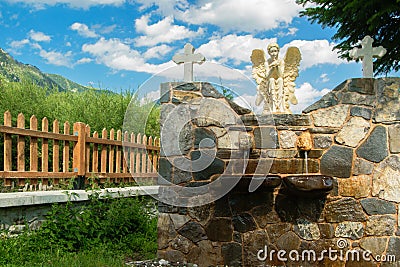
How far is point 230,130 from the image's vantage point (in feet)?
14.5

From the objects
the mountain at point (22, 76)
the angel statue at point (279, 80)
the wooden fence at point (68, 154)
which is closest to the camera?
the angel statue at point (279, 80)

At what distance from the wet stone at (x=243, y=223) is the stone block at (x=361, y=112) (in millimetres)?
1527

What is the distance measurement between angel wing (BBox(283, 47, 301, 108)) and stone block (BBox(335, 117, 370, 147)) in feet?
2.19

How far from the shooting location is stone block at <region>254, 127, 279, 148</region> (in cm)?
437

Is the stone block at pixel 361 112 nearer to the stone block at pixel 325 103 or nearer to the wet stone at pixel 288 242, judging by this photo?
the stone block at pixel 325 103

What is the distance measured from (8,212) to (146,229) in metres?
1.88

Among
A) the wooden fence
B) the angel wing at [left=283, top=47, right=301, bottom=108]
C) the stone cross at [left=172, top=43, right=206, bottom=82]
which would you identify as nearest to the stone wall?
the stone cross at [left=172, top=43, right=206, bottom=82]

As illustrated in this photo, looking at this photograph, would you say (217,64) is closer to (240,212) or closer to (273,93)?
(273,93)

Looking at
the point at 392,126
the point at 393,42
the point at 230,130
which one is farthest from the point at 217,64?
the point at 393,42

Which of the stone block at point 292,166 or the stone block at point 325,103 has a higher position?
the stone block at point 325,103

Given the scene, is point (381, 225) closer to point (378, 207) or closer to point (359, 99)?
point (378, 207)

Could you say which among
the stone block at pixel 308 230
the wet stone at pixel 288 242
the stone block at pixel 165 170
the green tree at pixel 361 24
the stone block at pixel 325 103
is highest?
the green tree at pixel 361 24

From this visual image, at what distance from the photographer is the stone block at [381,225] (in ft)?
13.7

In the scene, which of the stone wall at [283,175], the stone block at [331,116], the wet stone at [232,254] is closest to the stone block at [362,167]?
the stone wall at [283,175]
